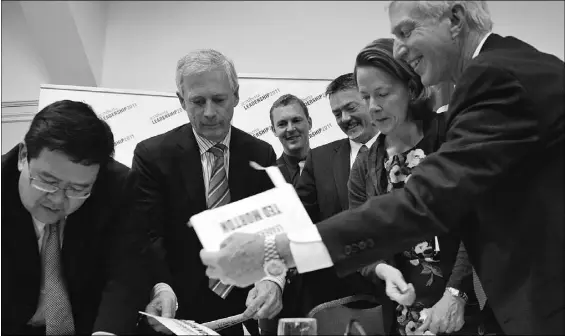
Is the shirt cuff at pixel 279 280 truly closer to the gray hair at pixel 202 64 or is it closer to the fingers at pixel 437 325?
the fingers at pixel 437 325

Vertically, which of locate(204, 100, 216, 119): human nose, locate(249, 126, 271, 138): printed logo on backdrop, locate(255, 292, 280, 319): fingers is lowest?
locate(255, 292, 280, 319): fingers

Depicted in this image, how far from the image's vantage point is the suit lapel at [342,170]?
2.16 m

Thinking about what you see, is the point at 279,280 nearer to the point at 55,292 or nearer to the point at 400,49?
the point at 55,292

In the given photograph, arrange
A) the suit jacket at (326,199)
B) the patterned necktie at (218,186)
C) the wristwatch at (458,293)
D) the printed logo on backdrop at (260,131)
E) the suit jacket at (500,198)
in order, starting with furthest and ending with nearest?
the printed logo on backdrop at (260,131) → the patterned necktie at (218,186) → the suit jacket at (326,199) → the wristwatch at (458,293) → the suit jacket at (500,198)

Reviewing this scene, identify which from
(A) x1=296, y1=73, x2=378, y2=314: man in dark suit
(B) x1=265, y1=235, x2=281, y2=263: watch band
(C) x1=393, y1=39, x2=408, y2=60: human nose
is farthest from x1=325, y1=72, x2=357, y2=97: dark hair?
(B) x1=265, y1=235, x2=281, y2=263: watch band

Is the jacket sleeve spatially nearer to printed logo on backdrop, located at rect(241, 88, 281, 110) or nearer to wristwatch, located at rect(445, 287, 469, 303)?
wristwatch, located at rect(445, 287, 469, 303)

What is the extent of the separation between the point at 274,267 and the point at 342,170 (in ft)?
3.45

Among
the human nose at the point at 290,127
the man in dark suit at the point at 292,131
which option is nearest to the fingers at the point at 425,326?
the man in dark suit at the point at 292,131

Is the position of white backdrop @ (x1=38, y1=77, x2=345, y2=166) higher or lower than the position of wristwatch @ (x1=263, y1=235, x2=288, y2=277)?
higher

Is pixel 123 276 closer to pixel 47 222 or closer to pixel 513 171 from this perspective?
pixel 47 222

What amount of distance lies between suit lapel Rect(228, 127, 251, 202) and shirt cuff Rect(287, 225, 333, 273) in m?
0.84

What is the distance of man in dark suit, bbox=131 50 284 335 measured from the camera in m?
2.02

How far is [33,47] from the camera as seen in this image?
18.6ft

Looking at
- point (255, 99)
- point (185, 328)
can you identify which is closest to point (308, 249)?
point (185, 328)
